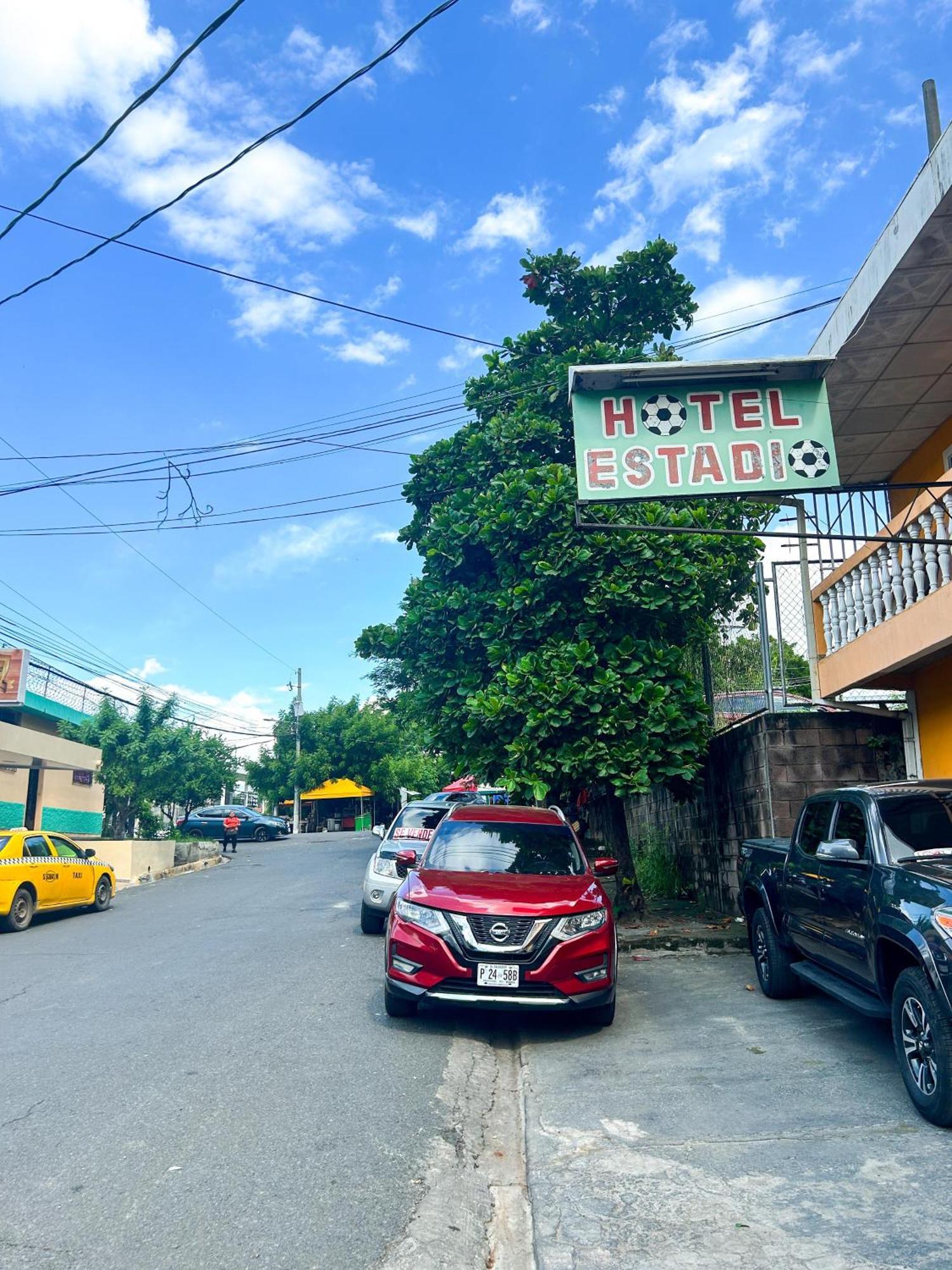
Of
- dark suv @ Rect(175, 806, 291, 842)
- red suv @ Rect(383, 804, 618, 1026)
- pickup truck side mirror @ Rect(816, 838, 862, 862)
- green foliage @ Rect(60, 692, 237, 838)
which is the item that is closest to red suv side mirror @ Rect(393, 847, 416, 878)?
red suv @ Rect(383, 804, 618, 1026)

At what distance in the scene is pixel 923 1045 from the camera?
5.19 m

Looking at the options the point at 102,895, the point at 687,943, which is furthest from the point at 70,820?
the point at 687,943

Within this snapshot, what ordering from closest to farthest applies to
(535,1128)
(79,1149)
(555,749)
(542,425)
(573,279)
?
(79,1149)
(535,1128)
(555,749)
(542,425)
(573,279)

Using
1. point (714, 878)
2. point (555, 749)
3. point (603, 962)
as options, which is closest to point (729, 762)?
point (714, 878)

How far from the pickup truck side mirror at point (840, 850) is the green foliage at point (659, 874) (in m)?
8.52

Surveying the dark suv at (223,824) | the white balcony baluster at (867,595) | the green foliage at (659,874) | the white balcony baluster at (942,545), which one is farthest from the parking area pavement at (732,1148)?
the dark suv at (223,824)

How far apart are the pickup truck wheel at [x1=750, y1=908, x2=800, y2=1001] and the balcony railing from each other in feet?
10.7

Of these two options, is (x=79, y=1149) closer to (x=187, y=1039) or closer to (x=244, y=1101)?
(x=244, y=1101)

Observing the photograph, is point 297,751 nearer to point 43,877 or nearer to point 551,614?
point 43,877

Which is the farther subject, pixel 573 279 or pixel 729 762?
pixel 573 279

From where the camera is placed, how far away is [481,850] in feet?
29.6

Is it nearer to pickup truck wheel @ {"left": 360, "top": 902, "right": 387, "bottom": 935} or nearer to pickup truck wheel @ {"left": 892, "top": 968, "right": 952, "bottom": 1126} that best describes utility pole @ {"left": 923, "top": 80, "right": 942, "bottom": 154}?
pickup truck wheel @ {"left": 892, "top": 968, "right": 952, "bottom": 1126}

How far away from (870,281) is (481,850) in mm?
6013

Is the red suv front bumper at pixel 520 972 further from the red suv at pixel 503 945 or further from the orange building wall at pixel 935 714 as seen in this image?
the orange building wall at pixel 935 714
